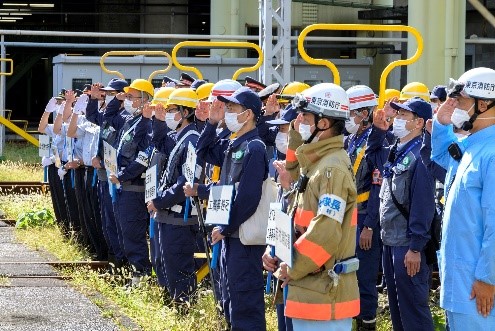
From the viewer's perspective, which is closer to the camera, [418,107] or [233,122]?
[233,122]

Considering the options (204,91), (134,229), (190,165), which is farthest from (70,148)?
(190,165)

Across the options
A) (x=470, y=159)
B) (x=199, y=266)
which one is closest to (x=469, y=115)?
(x=470, y=159)

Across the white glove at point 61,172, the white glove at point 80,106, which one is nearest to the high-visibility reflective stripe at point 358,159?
the white glove at point 80,106

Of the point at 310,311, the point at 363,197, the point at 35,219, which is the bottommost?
the point at 35,219

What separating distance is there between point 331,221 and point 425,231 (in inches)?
74.6

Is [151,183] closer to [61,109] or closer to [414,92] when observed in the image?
[414,92]

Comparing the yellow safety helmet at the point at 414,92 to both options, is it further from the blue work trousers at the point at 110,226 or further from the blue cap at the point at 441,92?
the blue work trousers at the point at 110,226

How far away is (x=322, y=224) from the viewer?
18.2 feet

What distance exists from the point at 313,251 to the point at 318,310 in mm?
323

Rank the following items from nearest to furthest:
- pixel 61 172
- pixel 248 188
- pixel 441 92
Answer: pixel 248 188 → pixel 441 92 → pixel 61 172

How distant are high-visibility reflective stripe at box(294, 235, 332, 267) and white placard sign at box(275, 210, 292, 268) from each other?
10 cm

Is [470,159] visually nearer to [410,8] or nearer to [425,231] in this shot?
[425,231]

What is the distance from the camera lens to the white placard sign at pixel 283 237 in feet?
18.7

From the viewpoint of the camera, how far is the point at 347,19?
32.6 meters
